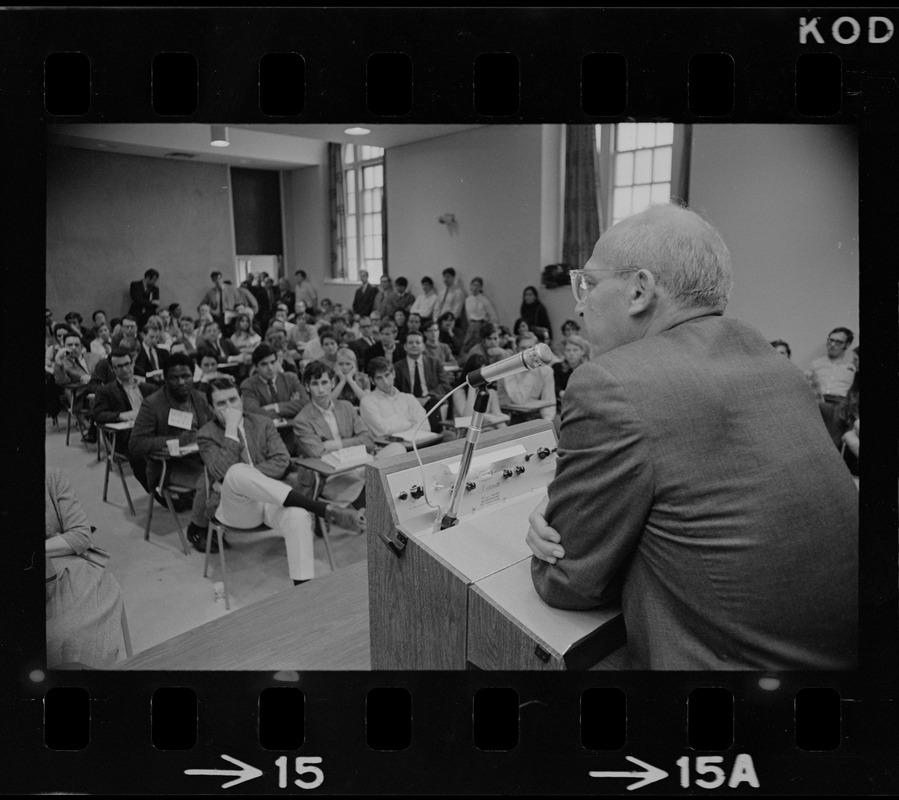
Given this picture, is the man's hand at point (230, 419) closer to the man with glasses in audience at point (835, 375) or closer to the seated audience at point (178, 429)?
the seated audience at point (178, 429)

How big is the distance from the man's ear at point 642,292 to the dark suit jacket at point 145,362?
215 centimetres

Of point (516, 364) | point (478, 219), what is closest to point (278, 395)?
point (516, 364)

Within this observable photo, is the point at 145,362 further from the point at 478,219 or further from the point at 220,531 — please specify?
the point at 478,219

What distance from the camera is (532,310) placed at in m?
5.83

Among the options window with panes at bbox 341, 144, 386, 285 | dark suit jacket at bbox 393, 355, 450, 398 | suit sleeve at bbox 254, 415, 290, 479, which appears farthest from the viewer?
dark suit jacket at bbox 393, 355, 450, 398

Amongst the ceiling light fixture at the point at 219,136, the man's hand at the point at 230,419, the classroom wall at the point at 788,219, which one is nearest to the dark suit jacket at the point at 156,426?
the man's hand at the point at 230,419

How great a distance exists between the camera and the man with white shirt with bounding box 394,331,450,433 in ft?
15.4

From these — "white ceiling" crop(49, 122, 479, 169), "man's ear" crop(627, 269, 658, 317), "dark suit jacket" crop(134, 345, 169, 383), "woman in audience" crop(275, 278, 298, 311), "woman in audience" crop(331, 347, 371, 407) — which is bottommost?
"woman in audience" crop(331, 347, 371, 407)

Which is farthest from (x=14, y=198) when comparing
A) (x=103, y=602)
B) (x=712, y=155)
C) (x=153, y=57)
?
(x=712, y=155)

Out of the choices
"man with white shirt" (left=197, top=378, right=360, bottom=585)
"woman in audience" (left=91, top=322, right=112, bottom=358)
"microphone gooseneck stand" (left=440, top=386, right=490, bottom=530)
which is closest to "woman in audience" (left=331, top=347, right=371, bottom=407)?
"man with white shirt" (left=197, top=378, right=360, bottom=585)

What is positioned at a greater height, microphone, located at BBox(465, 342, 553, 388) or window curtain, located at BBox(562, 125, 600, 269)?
window curtain, located at BBox(562, 125, 600, 269)

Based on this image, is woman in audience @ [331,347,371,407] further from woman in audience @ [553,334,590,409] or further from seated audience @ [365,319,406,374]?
woman in audience @ [553,334,590,409]

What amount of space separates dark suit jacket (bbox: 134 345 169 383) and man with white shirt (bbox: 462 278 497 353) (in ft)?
10.2

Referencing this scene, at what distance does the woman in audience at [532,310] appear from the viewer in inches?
229
